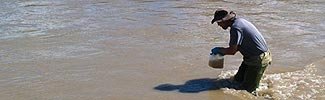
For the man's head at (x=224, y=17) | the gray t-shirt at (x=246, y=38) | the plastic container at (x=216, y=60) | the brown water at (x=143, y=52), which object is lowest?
the brown water at (x=143, y=52)

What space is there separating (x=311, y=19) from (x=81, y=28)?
5.14 meters

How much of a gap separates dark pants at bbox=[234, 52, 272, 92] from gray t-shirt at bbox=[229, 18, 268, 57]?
0.07 metres

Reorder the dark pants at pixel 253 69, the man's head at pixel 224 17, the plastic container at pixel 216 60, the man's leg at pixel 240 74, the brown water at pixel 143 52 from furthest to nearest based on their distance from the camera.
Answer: the brown water at pixel 143 52 < the man's leg at pixel 240 74 < the plastic container at pixel 216 60 < the dark pants at pixel 253 69 < the man's head at pixel 224 17

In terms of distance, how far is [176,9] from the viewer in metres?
13.8

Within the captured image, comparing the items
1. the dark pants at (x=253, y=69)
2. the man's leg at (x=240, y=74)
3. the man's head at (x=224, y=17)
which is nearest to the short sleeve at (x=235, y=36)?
the man's head at (x=224, y=17)

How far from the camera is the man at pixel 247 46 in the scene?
20.0 feet

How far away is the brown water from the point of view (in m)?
6.83

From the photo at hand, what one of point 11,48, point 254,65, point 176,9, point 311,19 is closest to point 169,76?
point 254,65

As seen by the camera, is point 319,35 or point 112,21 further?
point 112,21

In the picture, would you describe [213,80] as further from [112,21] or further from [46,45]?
[112,21]

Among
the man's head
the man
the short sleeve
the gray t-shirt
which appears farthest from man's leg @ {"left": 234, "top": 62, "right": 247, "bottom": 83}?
the man's head

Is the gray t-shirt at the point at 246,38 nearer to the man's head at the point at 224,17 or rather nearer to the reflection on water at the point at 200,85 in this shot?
the man's head at the point at 224,17

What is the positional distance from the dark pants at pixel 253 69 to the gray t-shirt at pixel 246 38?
72 millimetres

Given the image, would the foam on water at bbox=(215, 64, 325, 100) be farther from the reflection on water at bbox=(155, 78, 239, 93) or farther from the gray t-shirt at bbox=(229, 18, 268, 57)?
the gray t-shirt at bbox=(229, 18, 268, 57)
